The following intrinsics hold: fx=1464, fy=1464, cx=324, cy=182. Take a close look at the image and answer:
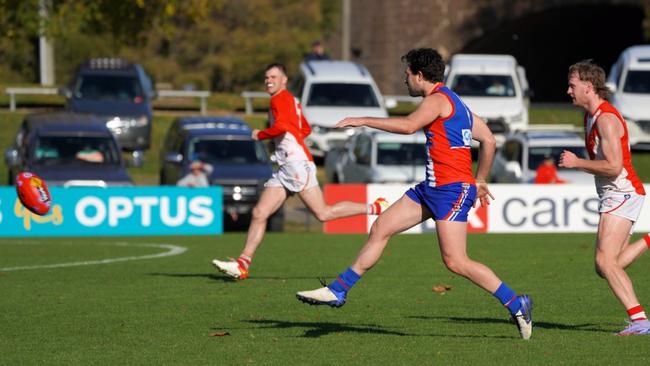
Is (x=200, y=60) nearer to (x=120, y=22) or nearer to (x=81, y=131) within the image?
(x=120, y=22)

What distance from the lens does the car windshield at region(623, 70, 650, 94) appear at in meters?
34.1

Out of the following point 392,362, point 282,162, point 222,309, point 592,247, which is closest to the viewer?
point 392,362

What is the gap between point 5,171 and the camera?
35969 mm

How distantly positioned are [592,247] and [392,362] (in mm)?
10349

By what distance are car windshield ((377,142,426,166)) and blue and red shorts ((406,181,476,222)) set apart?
18.4 m

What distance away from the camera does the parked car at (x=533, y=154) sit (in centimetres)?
2800

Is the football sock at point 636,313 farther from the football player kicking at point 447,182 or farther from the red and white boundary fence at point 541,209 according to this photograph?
the red and white boundary fence at point 541,209

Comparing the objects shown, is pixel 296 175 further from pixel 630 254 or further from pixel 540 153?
pixel 540 153

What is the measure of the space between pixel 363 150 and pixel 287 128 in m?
14.9

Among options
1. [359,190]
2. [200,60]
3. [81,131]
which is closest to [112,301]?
[359,190]

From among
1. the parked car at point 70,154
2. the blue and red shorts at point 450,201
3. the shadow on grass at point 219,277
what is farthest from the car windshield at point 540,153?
the blue and red shorts at point 450,201

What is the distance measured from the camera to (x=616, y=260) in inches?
405

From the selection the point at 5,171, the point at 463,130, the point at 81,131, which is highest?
the point at 463,130

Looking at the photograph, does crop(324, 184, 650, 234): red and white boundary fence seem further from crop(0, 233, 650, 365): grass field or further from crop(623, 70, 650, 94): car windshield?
crop(623, 70, 650, 94): car windshield
